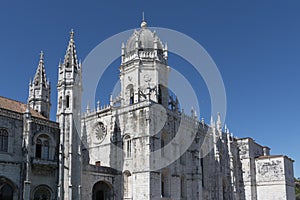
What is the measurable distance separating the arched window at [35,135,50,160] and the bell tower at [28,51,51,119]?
288 inches

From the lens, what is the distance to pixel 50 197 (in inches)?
1250

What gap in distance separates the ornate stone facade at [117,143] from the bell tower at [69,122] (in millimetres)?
89

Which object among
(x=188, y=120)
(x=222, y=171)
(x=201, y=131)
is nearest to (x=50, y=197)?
(x=188, y=120)

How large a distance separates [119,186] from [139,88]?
37.6ft

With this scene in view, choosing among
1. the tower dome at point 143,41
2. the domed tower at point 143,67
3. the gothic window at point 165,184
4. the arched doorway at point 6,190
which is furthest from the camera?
the tower dome at point 143,41

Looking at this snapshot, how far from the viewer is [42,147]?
32062mm

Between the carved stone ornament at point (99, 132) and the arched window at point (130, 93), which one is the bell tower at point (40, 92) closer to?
the carved stone ornament at point (99, 132)

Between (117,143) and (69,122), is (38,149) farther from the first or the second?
(117,143)

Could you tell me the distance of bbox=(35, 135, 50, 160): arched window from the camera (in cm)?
3180

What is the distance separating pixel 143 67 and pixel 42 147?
670 inches

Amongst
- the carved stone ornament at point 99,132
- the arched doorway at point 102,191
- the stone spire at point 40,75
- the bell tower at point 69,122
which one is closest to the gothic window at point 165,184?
the arched doorway at point 102,191

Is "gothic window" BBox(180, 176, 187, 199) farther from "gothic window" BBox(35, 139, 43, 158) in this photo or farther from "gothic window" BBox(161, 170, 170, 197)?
"gothic window" BBox(35, 139, 43, 158)

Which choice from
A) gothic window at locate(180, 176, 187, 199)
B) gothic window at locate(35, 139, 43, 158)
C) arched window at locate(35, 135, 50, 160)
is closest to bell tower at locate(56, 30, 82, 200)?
arched window at locate(35, 135, 50, 160)

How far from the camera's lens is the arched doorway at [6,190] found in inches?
1146
